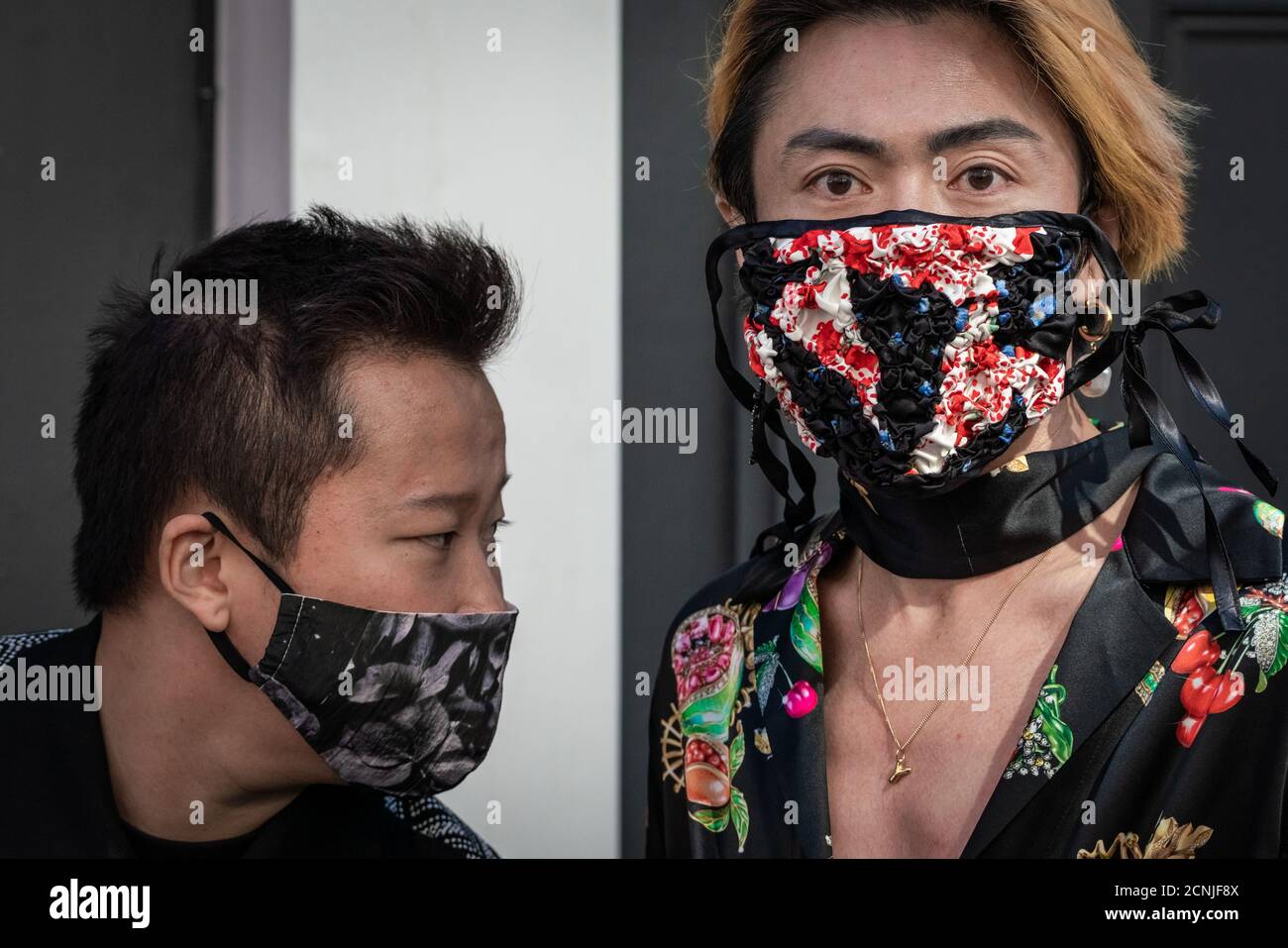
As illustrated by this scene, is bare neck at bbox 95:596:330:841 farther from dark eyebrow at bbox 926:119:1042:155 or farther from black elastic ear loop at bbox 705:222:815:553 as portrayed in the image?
→ dark eyebrow at bbox 926:119:1042:155

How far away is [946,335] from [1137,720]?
1.86ft

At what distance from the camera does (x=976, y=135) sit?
5.91 feet

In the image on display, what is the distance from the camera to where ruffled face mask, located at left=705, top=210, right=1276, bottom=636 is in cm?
177

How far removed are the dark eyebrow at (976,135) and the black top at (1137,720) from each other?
0.46 m

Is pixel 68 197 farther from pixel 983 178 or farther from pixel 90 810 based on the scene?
pixel 983 178

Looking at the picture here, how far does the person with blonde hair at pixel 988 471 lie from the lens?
1.73 metres

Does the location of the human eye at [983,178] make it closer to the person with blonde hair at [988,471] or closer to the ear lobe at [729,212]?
the person with blonde hair at [988,471]

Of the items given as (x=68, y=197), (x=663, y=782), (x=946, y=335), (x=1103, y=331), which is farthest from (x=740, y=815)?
(x=68, y=197)

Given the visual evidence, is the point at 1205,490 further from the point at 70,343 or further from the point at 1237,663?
the point at 70,343

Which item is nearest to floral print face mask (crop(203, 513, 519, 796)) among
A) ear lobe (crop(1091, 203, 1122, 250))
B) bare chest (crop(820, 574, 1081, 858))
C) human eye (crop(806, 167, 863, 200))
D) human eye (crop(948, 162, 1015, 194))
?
bare chest (crop(820, 574, 1081, 858))

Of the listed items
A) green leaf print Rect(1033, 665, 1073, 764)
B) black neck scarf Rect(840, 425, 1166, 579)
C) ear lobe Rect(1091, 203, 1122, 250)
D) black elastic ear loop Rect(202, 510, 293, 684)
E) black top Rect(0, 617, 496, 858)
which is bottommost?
black top Rect(0, 617, 496, 858)

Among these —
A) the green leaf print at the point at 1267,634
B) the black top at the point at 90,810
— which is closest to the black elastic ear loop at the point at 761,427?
the green leaf print at the point at 1267,634

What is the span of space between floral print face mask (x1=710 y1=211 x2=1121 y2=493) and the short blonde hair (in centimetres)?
12

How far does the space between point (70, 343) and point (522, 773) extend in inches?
55.0
